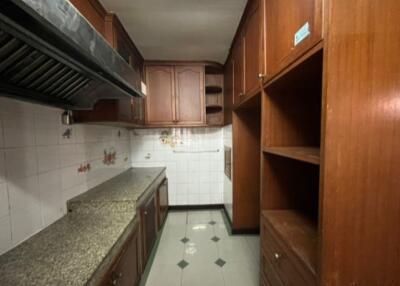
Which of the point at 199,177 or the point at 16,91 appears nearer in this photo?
the point at 16,91

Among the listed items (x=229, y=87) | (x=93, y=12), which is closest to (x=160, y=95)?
(x=229, y=87)

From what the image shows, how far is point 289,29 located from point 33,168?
1565 mm

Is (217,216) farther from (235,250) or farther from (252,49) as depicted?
(252,49)

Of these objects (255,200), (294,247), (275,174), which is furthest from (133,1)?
(255,200)

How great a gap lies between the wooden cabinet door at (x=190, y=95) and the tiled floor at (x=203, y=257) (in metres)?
1.50

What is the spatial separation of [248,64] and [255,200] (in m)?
1.69

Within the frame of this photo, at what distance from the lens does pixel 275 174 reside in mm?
1192

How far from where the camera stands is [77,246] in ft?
3.31

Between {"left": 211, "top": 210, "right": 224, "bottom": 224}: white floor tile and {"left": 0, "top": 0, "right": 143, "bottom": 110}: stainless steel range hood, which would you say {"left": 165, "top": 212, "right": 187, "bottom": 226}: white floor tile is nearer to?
{"left": 211, "top": 210, "right": 224, "bottom": 224}: white floor tile

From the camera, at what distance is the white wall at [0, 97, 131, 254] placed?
39.4 inches

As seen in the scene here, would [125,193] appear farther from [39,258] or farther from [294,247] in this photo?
[294,247]

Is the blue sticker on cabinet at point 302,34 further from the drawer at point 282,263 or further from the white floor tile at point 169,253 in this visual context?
the white floor tile at point 169,253

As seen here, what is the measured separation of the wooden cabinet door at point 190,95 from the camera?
2736 mm

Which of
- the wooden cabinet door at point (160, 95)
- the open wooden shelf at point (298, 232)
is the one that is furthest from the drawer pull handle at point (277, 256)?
the wooden cabinet door at point (160, 95)
